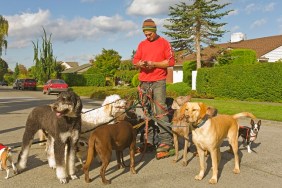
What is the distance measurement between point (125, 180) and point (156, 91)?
2.09m

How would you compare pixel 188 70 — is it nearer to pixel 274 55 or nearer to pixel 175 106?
pixel 274 55

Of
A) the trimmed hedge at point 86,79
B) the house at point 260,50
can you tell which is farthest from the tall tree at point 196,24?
the trimmed hedge at point 86,79

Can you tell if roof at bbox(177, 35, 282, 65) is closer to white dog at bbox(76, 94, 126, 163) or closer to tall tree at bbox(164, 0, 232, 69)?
tall tree at bbox(164, 0, 232, 69)

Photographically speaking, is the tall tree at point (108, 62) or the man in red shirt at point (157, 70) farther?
the tall tree at point (108, 62)

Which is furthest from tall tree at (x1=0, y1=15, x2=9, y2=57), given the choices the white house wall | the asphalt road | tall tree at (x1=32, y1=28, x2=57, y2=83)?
the asphalt road

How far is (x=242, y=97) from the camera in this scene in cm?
2444

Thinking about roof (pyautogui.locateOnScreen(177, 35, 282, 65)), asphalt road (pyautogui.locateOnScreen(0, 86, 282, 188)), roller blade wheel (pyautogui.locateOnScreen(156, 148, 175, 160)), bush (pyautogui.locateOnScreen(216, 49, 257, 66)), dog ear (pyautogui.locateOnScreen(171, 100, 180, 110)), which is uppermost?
roof (pyautogui.locateOnScreen(177, 35, 282, 65))

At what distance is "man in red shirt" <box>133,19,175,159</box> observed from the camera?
650 centimetres

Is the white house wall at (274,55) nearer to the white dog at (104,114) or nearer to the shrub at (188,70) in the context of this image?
the shrub at (188,70)

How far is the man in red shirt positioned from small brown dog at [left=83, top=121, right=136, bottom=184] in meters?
1.12

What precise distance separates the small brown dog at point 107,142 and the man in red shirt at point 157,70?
1.12 m

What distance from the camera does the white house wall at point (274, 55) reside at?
36.5 metres

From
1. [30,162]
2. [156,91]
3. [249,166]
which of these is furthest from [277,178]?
[30,162]

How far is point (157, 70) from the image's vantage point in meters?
6.62
